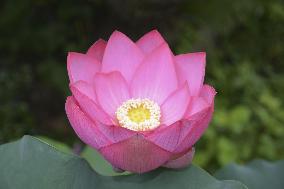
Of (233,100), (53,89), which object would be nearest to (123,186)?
(233,100)

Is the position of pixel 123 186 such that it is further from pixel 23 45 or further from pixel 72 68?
pixel 23 45

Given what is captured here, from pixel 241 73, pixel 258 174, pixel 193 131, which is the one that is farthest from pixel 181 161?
pixel 241 73

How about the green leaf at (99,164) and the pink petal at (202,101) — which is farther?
the green leaf at (99,164)

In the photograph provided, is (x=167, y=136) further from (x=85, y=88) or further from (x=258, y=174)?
(x=258, y=174)

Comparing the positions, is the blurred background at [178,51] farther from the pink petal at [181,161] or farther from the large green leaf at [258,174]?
the pink petal at [181,161]

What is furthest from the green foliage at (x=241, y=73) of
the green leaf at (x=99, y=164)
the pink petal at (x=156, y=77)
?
the pink petal at (x=156, y=77)

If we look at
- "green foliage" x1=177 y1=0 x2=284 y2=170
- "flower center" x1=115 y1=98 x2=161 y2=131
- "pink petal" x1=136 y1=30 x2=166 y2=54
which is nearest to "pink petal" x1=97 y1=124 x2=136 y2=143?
"flower center" x1=115 y1=98 x2=161 y2=131

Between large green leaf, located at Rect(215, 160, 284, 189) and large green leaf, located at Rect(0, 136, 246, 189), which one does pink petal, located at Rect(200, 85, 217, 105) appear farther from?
large green leaf, located at Rect(215, 160, 284, 189)
